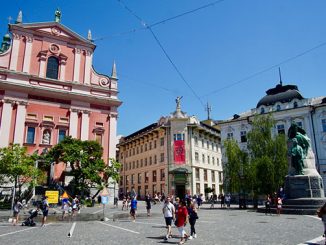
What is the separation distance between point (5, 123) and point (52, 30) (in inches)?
564

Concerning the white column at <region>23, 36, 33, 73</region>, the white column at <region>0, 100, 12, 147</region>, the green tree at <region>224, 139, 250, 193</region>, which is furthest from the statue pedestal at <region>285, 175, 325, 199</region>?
the white column at <region>23, 36, 33, 73</region>

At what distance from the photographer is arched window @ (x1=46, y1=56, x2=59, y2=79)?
125ft

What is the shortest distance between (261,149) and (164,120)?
27547mm

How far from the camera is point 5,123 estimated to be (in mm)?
33406

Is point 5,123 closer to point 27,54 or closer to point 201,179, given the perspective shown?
point 27,54

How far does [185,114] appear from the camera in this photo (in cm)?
5434

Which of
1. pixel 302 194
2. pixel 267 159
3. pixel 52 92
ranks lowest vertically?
pixel 302 194

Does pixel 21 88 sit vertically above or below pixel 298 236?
above

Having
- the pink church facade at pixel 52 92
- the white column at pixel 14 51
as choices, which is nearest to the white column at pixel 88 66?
the pink church facade at pixel 52 92

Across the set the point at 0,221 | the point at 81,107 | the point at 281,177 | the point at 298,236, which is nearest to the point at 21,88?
the point at 81,107

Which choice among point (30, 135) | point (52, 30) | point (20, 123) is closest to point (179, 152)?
point (30, 135)

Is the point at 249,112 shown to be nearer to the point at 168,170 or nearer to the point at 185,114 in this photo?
the point at 185,114

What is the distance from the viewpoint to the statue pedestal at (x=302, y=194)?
20781 millimetres

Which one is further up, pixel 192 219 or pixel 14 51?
pixel 14 51
